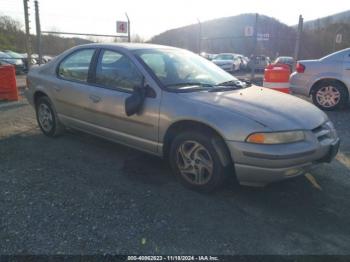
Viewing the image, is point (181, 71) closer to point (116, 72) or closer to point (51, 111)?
point (116, 72)

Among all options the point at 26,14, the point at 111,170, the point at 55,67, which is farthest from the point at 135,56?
the point at 26,14

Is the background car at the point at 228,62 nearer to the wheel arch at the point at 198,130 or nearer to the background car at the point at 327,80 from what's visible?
the background car at the point at 327,80

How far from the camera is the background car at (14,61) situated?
1884 cm

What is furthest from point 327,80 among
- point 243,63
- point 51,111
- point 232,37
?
point 243,63

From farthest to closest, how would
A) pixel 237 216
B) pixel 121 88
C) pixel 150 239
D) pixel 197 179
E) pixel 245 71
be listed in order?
pixel 245 71 < pixel 121 88 < pixel 197 179 < pixel 237 216 < pixel 150 239

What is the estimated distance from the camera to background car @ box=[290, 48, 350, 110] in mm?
7770

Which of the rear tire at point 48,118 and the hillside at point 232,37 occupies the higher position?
the hillside at point 232,37

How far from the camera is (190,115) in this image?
356cm

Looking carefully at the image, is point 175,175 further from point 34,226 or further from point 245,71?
point 245,71

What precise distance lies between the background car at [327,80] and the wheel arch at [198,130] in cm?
537

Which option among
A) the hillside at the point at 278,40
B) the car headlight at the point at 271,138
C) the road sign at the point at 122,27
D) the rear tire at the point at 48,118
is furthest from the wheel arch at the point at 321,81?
the hillside at the point at 278,40

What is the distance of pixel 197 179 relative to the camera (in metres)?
3.69

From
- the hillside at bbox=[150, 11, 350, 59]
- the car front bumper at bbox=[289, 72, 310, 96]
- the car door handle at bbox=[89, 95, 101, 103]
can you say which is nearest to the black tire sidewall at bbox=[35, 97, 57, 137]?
the car door handle at bbox=[89, 95, 101, 103]

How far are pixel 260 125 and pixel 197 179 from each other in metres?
0.91
